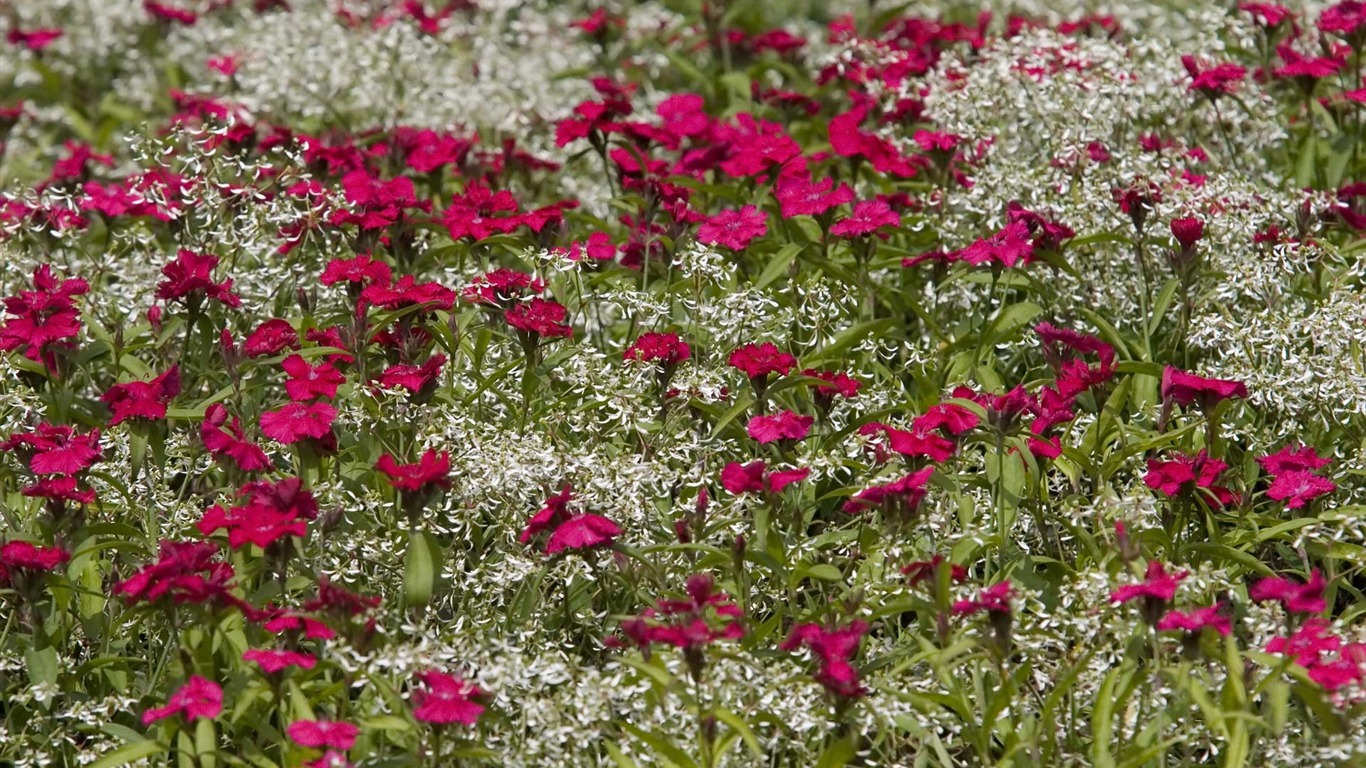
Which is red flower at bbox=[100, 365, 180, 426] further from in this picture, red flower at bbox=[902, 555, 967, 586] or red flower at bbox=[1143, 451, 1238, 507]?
red flower at bbox=[1143, 451, 1238, 507]

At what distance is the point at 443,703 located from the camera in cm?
350

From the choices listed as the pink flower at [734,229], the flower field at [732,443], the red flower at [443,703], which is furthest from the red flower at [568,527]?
the pink flower at [734,229]

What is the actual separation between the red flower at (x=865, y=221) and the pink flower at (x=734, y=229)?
0.24 meters

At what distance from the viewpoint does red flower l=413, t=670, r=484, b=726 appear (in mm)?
3480

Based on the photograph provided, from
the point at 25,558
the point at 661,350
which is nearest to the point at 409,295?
the point at 661,350

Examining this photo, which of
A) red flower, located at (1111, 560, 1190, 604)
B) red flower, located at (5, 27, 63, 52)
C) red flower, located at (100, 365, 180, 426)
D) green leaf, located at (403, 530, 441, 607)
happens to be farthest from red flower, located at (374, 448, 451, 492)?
red flower, located at (5, 27, 63, 52)

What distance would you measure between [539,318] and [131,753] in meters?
1.61

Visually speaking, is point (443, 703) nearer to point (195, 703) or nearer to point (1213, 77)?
point (195, 703)

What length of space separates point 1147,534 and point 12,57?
742 cm

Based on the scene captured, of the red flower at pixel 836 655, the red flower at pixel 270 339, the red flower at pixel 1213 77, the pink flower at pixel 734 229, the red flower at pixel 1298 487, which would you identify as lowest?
the red flower at pixel 836 655

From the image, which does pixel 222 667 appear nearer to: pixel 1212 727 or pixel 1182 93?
pixel 1212 727

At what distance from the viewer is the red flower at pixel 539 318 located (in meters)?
4.54

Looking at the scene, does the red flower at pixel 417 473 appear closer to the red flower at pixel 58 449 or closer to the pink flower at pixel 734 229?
the red flower at pixel 58 449

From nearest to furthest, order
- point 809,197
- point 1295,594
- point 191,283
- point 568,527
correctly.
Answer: point 1295,594, point 568,527, point 191,283, point 809,197
